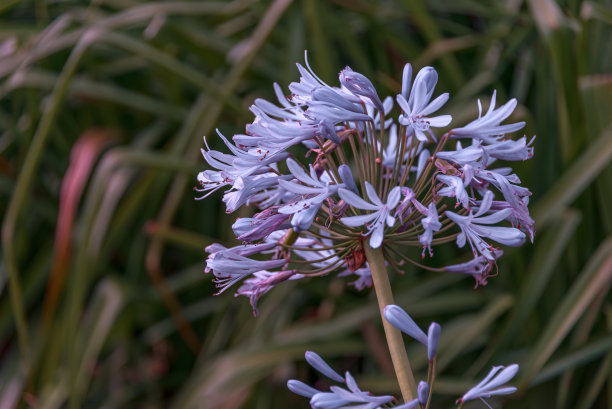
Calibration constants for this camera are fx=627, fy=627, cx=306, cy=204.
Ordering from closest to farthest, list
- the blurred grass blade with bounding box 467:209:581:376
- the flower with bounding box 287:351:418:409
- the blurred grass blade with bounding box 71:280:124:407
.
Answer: the flower with bounding box 287:351:418:409, the blurred grass blade with bounding box 467:209:581:376, the blurred grass blade with bounding box 71:280:124:407

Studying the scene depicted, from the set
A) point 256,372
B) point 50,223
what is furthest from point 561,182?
point 50,223

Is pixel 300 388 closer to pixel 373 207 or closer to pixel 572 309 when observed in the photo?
pixel 373 207

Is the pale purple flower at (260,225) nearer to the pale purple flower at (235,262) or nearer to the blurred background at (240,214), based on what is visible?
the pale purple flower at (235,262)

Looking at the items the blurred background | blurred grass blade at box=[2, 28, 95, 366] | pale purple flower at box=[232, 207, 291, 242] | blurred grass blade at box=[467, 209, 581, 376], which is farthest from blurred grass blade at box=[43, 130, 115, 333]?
pale purple flower at box=[232, 207, 291, 242]

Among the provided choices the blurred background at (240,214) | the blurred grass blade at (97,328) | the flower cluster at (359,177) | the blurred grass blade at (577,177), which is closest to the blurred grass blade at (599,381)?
the blurred background at (240,214)

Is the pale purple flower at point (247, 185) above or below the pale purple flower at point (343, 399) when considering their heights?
above

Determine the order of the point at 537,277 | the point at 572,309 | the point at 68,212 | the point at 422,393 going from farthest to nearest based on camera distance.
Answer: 1. the point at 68,212
2. the point at 537,277
3. the point at 572,309
4. the point at 422,393

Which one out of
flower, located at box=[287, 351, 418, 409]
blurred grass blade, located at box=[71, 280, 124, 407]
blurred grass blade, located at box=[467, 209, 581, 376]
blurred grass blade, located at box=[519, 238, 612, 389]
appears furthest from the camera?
blurred grass blade, located at box=[71, 280, 124, 407]

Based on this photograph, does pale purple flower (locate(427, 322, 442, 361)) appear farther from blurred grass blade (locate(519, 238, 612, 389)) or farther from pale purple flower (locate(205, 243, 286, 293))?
blurred grass blade (locate(519, 238, 612, 389))

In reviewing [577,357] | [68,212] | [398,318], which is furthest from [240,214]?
[398,318]
